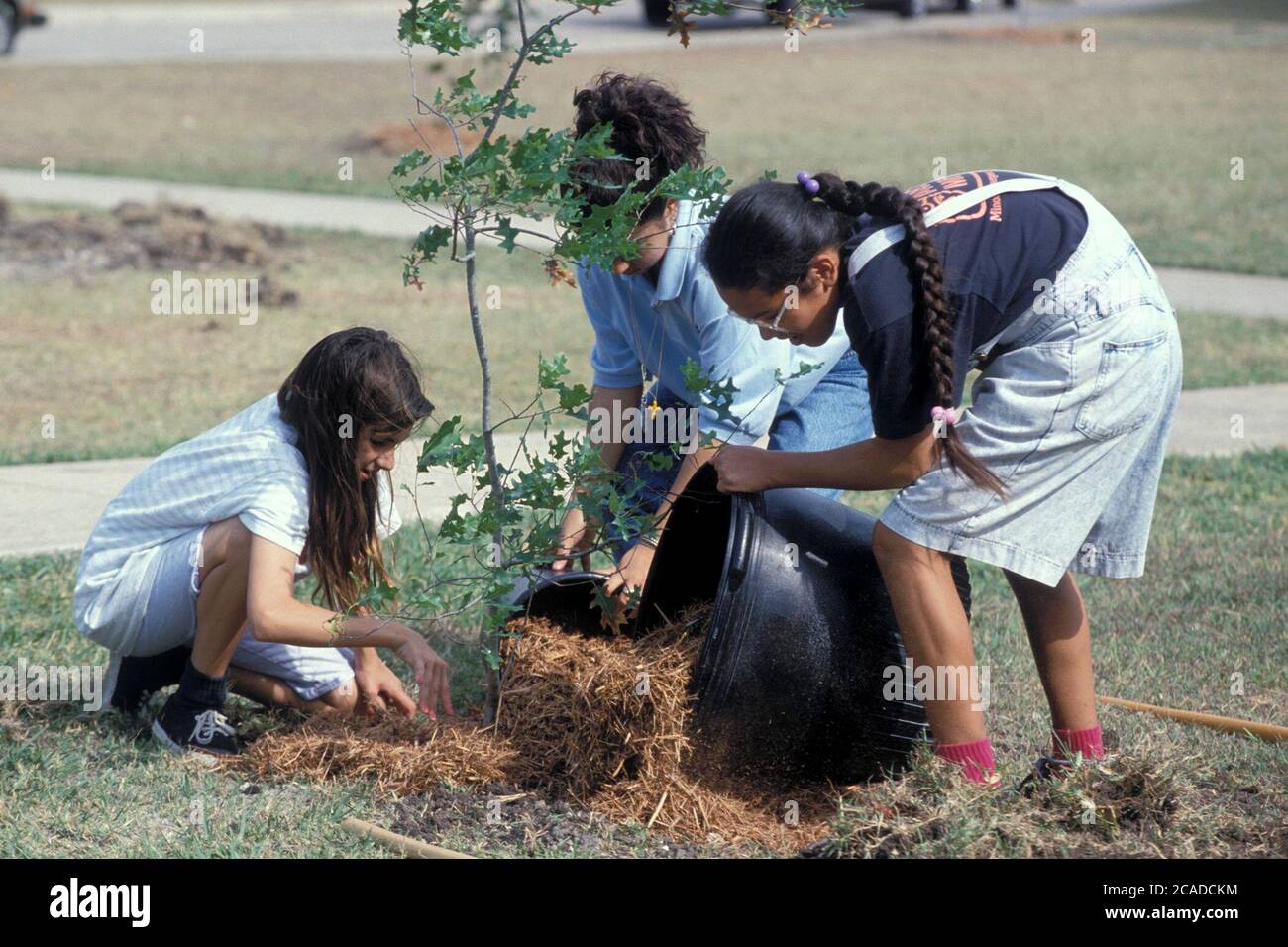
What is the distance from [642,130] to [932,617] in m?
1.40

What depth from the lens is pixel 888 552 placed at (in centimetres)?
332

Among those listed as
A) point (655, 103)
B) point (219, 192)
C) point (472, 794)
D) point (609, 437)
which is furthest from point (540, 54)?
point (219, 192)

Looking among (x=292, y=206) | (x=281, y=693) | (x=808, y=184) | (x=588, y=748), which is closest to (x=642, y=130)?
(x=808, y=184)

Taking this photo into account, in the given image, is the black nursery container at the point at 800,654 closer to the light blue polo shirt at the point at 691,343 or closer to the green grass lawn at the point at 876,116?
the light blue polo shirt at the point at 691,343

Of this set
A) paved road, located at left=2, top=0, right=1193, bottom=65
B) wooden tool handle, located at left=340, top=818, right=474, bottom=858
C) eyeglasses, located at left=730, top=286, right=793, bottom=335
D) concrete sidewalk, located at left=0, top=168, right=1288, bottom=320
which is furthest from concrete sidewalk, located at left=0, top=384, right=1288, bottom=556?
paved road, located at left=2, top=0, right=1193, bottom=65

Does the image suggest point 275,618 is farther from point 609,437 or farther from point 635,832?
point 609,437

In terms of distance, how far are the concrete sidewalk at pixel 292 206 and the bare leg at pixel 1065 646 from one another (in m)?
6.91

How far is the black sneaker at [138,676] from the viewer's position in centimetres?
415

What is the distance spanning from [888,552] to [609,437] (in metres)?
1.33

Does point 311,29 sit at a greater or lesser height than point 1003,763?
greater

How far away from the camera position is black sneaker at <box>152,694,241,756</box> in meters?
3.95

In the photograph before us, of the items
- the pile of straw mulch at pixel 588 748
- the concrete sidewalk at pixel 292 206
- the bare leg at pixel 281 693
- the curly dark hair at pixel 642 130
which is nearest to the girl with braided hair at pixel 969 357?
the pile of straw mulch at pixel 588 748

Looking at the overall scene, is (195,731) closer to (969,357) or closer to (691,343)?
(691,343)

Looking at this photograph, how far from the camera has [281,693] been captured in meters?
4.24
